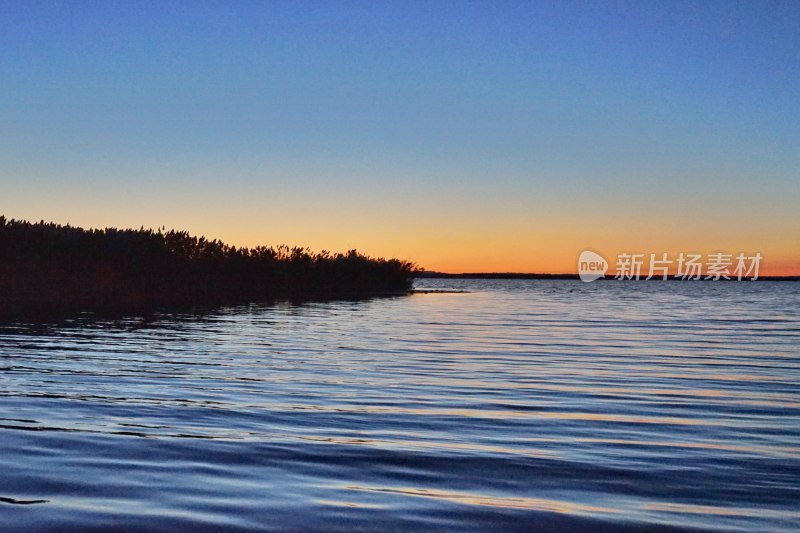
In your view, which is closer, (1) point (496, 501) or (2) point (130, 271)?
(1) point (496, 501)

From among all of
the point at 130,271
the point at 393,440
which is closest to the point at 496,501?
the point at 393,440

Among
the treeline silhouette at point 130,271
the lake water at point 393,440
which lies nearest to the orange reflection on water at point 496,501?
the lake water at point 393,440

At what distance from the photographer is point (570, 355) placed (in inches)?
706

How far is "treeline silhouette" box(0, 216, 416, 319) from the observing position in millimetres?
40969

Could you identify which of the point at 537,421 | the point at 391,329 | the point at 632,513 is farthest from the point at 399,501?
the point at 391,329

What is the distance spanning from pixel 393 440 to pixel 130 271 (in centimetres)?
4329

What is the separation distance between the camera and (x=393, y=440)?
7910 millimetres

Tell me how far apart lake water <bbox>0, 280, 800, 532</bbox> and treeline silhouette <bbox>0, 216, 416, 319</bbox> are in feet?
63.8

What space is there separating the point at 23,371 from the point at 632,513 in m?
11.3

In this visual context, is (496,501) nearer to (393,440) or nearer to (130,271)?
(393,440)

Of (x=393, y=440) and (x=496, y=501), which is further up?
(x=496, y=501)

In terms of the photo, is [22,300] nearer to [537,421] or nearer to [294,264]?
[294,264]

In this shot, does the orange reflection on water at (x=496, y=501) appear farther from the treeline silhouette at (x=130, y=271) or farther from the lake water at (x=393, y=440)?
the treeline silhouette at (x=130, y=271)

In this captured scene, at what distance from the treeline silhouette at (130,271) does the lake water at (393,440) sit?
63.8 feet
